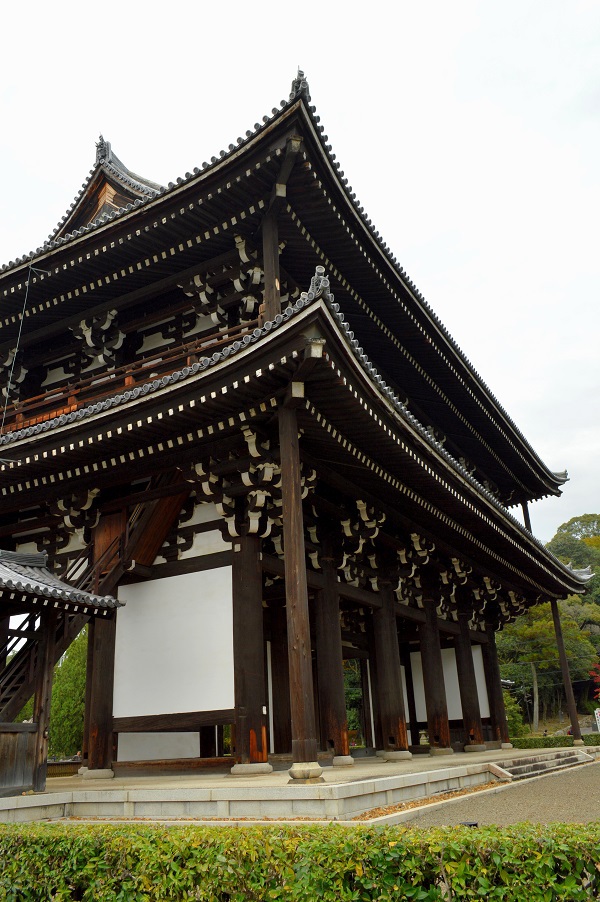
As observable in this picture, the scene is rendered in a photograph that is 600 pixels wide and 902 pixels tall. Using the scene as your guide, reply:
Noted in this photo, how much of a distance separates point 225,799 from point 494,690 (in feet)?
51.5

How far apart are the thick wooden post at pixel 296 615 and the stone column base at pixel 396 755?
18.5ft

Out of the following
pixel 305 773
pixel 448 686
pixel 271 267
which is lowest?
pixel 305 773

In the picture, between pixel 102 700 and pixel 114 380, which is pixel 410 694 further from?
pixel 114 380

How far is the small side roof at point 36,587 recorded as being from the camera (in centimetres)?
891

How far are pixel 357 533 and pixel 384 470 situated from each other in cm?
172

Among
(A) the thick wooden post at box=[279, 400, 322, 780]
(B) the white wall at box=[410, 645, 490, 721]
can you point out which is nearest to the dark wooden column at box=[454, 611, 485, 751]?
(B) the white wall at box=[410, 645, 490, 721]

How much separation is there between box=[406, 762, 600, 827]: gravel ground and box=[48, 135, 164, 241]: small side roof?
14.6 m

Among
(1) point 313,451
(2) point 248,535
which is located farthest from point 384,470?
(2) point 248,535

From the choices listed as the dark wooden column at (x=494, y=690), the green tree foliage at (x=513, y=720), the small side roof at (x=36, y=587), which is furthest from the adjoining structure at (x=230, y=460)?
the green tree foliage at (x=513, y=720)

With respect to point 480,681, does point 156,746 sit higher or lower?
lower

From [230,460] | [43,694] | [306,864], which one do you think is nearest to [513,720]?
[230,460]

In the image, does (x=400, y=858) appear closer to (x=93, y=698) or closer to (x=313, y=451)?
(x=313, y=451)

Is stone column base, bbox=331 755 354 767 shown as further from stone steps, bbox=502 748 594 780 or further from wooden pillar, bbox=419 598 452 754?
→ wooden pillar, bbox=419 598 452 754

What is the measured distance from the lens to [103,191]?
18.1m
